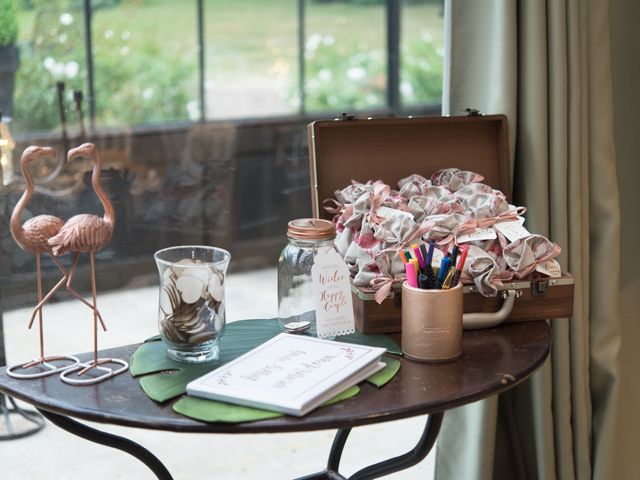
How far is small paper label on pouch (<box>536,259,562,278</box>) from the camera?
1361 millimetres

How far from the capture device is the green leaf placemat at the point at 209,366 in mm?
1029

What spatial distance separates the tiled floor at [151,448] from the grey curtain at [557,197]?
0.53m

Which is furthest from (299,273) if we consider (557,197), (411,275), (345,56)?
(345,56)

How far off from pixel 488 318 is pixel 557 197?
0.47 metres

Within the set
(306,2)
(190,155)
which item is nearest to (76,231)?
(190,155)

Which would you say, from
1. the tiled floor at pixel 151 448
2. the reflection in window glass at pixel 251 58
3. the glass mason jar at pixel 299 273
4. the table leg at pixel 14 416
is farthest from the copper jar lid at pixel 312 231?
the reflection in window glass at pixel 251 58

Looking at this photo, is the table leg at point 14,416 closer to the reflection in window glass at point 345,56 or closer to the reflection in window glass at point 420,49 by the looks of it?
the reflection in window glass at point 345,56

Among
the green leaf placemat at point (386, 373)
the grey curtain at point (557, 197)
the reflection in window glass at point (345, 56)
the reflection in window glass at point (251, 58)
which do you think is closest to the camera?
the green leaf placemat at point (386, 373)

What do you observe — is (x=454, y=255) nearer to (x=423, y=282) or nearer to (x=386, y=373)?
(x=423, y=282)

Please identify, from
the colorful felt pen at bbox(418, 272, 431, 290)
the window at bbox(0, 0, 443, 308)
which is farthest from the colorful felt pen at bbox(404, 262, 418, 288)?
the window at bbox(0, 0, 443, 308)

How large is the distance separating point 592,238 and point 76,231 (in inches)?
42.8

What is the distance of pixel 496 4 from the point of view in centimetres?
165

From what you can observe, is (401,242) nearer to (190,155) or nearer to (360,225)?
(360,225)

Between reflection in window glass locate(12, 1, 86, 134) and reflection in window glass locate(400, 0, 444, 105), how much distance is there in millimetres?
2571
